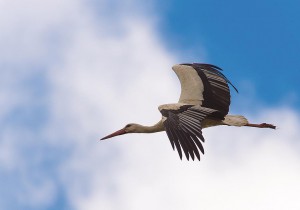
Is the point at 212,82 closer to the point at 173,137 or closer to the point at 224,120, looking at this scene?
the point at 224,120

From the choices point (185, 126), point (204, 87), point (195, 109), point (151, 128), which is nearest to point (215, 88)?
point (204, 87)

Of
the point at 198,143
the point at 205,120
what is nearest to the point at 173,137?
the point at 198,143

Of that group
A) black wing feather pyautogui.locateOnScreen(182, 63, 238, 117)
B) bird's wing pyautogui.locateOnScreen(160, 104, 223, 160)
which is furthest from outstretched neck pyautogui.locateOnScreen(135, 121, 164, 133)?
bird's wing pyautogui.locateOnScreen(160, 104, 223, 160)

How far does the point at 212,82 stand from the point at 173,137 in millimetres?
3431

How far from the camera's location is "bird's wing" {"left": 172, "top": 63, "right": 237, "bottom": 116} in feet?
53.8

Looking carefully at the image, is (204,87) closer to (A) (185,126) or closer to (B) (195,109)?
(B) (195,109)

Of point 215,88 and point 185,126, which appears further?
point 215,88

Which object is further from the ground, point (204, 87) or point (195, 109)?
point (204, 87)

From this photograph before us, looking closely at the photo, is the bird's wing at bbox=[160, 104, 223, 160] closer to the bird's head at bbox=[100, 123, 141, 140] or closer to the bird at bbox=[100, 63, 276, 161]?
the bird at bbox=[100, 63, 276, 161]

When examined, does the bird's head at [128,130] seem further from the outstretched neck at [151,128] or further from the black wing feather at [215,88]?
the black wing feather at [215,88]

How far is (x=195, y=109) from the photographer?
1469cm

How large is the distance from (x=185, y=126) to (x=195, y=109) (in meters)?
0.79

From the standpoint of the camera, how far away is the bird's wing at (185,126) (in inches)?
529

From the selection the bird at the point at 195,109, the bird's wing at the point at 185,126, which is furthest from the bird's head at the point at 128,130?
the bird's wing at the point at 185,126
